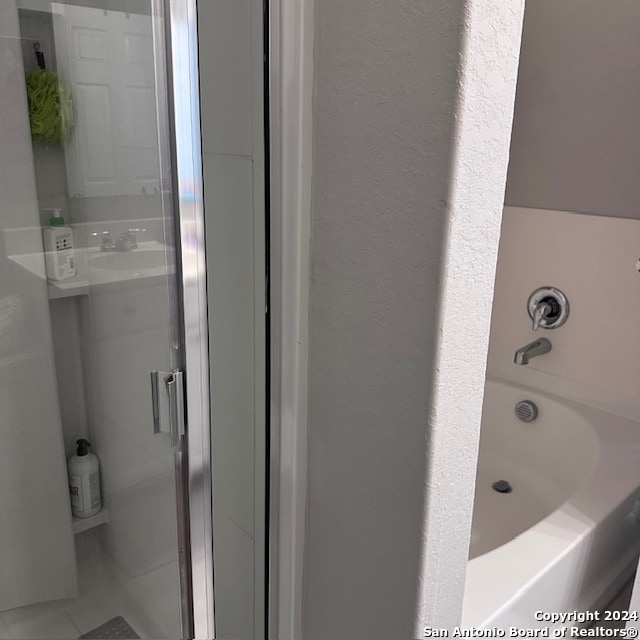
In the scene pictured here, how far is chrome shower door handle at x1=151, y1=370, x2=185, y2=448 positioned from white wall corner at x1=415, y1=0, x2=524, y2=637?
37 centimetres

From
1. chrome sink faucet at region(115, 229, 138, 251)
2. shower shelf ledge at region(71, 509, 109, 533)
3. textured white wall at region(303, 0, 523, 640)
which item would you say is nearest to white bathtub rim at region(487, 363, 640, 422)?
textured white wall at region(303, 0, 523, 640)

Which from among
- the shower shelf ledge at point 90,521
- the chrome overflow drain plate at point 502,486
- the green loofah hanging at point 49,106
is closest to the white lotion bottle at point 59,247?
the green loofah hanging at point 49,106

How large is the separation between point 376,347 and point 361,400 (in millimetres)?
77

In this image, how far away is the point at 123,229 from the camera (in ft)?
3.19

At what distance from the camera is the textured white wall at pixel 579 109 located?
1.64 meters

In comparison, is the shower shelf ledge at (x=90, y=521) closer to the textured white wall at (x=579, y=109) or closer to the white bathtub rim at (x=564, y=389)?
the white bathtub rim at (x=564, y=389)

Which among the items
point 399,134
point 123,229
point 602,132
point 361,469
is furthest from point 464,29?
point 602,132

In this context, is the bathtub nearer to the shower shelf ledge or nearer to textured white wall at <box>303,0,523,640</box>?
textured white wall at <box>303,0,523,640</box>

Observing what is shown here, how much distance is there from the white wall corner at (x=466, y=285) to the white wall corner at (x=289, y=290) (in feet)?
0.70

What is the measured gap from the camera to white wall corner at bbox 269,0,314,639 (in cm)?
72

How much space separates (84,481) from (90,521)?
0.28ft

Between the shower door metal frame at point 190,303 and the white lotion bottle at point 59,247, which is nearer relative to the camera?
the shower door metal frame at point 190,303

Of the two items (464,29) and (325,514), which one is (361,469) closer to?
(325,514)

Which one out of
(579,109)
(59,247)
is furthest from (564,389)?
(59,247)
